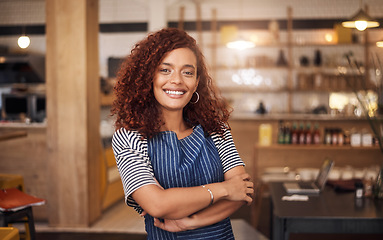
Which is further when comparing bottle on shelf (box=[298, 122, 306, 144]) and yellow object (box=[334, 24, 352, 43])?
yellow object (box=[334, 24, 352, 43])

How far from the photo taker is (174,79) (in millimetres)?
1597

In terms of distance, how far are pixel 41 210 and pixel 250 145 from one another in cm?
344

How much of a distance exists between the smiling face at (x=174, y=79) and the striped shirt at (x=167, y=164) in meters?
0.14

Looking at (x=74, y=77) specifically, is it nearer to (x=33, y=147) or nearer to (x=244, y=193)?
(x=33, y=147)

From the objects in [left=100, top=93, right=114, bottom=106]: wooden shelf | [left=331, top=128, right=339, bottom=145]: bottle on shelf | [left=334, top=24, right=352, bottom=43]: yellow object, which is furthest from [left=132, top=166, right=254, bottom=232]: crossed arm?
[left=334, top=24, right=352, bottom=43]: yellow object

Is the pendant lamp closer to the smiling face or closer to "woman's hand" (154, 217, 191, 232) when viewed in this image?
the smiling face

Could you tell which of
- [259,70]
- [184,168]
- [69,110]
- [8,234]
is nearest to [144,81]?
[184,168]

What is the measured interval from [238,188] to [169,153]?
29 cm

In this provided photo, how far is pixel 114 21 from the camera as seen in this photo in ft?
30.8

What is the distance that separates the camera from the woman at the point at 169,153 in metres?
1.51

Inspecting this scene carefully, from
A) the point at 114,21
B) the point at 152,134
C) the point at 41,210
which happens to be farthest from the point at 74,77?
the point at 114,21

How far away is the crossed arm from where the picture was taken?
4.83 ft

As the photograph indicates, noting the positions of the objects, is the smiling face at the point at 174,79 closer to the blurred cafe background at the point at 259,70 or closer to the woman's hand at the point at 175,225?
the woman's hand at the point at 175,225

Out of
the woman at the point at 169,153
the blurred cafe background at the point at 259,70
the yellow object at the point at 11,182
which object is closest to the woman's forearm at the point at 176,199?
the woman at the point at 169,153
